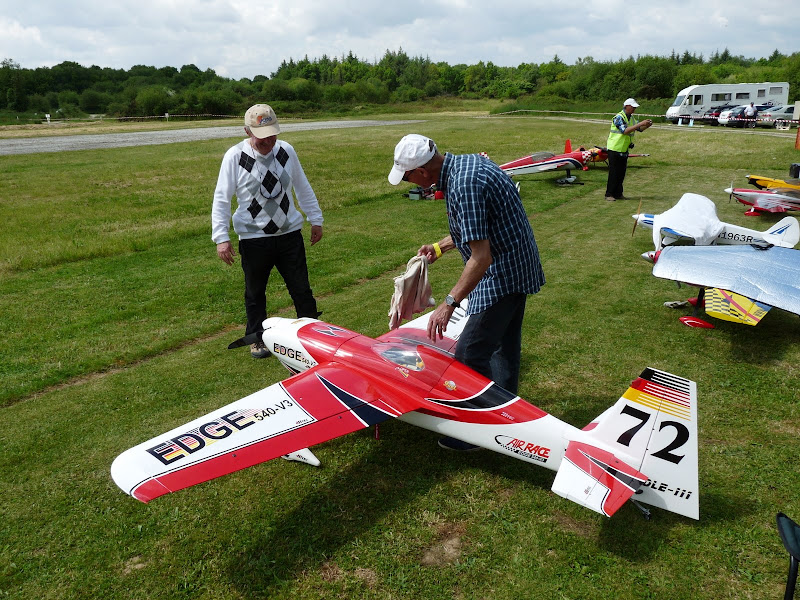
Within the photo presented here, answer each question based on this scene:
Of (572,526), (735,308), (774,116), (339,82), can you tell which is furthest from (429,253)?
(339,82)

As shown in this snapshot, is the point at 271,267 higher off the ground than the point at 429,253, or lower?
lower

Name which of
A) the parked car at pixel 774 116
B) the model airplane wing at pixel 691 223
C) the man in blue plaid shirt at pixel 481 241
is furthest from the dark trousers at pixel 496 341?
the parked car at pixel 774 116

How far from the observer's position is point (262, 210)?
17.7 feet

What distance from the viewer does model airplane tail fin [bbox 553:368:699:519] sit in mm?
3207

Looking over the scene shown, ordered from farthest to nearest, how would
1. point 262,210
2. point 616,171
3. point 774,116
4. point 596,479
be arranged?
1. point 774,116
2. point 616,171
3. point 262,210
4. point 596,479

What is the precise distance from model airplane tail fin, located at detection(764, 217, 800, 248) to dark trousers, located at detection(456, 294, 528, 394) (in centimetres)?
609

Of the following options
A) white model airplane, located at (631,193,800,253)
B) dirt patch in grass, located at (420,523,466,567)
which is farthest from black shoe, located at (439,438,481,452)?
white model airplane, located at (631,193,800,253)

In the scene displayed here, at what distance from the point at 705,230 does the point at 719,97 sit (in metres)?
42.0

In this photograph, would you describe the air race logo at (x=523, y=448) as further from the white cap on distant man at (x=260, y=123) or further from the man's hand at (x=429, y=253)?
the white cap on distant man at (x=260, y=123)

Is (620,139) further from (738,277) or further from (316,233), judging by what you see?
(316,233)

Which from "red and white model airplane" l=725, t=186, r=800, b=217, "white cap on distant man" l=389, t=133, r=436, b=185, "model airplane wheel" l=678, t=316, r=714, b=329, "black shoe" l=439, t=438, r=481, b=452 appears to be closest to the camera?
"white cap on distant man" l=389, t=133, r=436, b=185

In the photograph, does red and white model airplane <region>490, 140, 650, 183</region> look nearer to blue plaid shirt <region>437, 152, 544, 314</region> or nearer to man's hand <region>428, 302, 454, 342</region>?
blue plaid shirt <region>437, 152, 544, 314</region>

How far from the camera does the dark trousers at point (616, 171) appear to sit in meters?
14.1

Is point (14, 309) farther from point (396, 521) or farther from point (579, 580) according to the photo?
point (579, 580)
